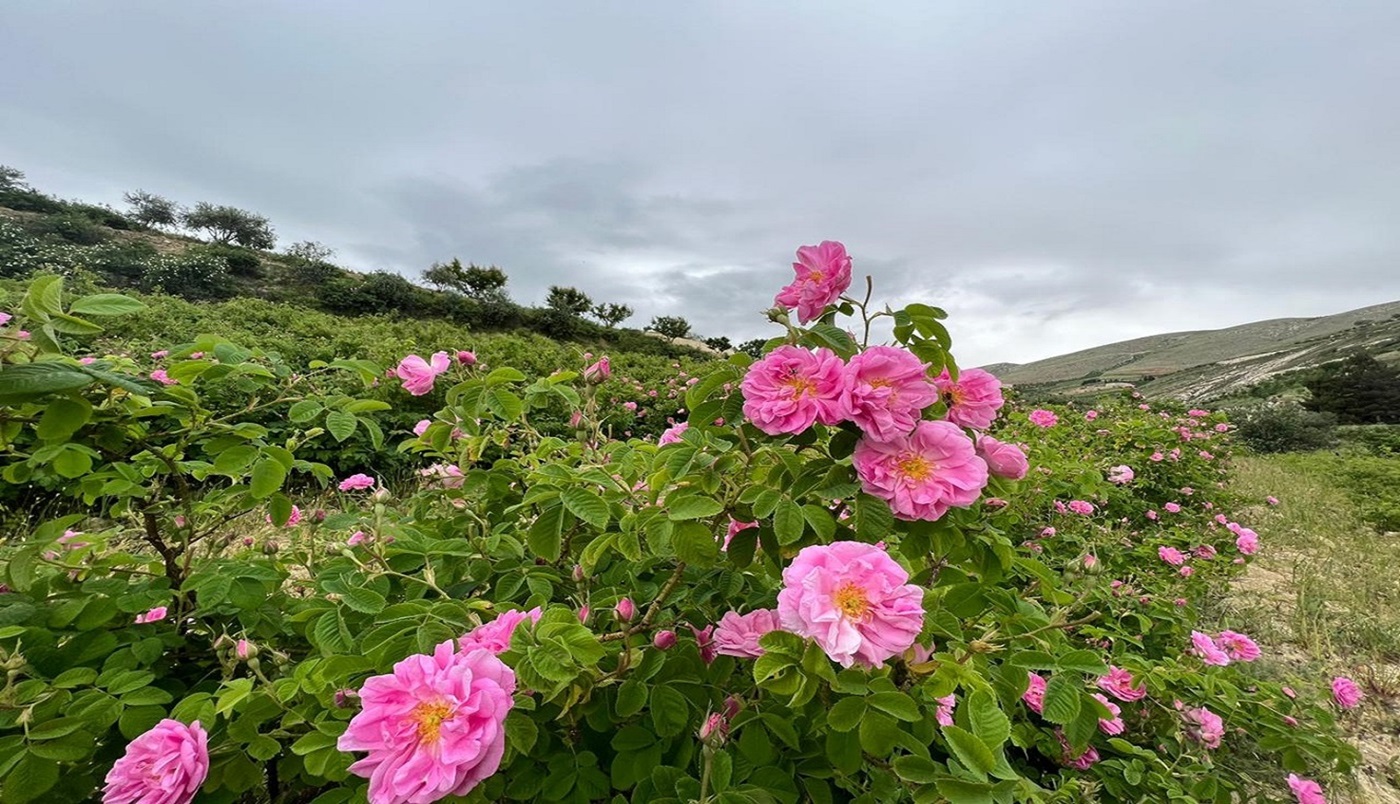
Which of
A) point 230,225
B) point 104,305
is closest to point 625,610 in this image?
point 104,305

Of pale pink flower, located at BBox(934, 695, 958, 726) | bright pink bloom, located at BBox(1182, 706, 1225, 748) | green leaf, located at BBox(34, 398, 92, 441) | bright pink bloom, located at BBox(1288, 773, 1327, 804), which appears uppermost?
green leaf, located at BBox(34, 398, 92, 441)

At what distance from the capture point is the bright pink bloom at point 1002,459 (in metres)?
0.96

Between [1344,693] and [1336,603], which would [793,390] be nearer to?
[1344,693]

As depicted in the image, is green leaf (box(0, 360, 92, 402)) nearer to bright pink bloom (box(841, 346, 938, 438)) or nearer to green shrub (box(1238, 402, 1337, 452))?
bright pink bloom (box(841, 346, 938, 438))

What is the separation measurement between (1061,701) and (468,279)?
1174 inches

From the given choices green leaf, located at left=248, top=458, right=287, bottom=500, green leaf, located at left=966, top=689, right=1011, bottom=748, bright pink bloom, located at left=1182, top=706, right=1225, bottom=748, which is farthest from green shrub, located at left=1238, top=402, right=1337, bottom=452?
green leaf, located at left=248, top=458, right=287, bottom=500

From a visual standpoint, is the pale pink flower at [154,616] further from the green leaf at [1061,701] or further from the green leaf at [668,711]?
the green leaf at [1061,701]

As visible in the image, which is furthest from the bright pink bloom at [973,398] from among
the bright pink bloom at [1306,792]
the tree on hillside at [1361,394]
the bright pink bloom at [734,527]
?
the tree on hillside at [1361,394]

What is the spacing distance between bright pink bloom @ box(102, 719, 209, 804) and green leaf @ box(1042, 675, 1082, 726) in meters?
1.27

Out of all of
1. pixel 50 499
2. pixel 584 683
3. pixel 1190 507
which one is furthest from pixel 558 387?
pixel 1190 507

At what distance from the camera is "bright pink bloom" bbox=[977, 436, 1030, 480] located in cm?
96

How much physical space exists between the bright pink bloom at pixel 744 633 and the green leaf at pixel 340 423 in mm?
842

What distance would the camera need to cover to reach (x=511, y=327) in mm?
22828

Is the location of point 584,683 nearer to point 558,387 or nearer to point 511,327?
point 558,387
